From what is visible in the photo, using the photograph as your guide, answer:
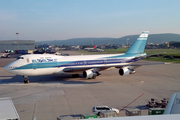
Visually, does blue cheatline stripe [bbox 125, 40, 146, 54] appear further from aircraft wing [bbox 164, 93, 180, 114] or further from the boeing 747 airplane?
aircraft wing [bbox 164, 93, 180, 114]

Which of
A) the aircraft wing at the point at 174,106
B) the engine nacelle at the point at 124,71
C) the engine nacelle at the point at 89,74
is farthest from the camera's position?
the engine nacelle at the point at 124,71

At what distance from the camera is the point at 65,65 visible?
25047 millimetres

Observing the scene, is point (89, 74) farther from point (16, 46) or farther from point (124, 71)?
point (16, 46)

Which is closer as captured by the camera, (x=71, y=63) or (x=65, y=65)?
(x=65, y=65)

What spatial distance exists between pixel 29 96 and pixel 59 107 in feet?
15.0

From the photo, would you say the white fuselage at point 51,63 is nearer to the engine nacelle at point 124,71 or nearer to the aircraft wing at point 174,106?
the engine nacelle at point 124,71

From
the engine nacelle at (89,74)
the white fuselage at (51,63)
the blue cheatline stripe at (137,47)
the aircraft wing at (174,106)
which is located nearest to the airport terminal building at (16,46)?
the blue cheatline stripe at (137,47)

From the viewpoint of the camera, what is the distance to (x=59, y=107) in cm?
1438

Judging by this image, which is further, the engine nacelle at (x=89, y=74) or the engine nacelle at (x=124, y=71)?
the engine nacelle at (x=124, y=71)

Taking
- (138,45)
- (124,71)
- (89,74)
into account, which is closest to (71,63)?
(89,74)

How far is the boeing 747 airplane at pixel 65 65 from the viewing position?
75.1 feet

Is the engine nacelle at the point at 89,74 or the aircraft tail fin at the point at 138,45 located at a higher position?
the aircraft tail fin at the point at 138,45

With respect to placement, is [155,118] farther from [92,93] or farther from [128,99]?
[92,93]

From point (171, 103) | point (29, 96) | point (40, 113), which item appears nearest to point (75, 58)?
point (29, 96)
